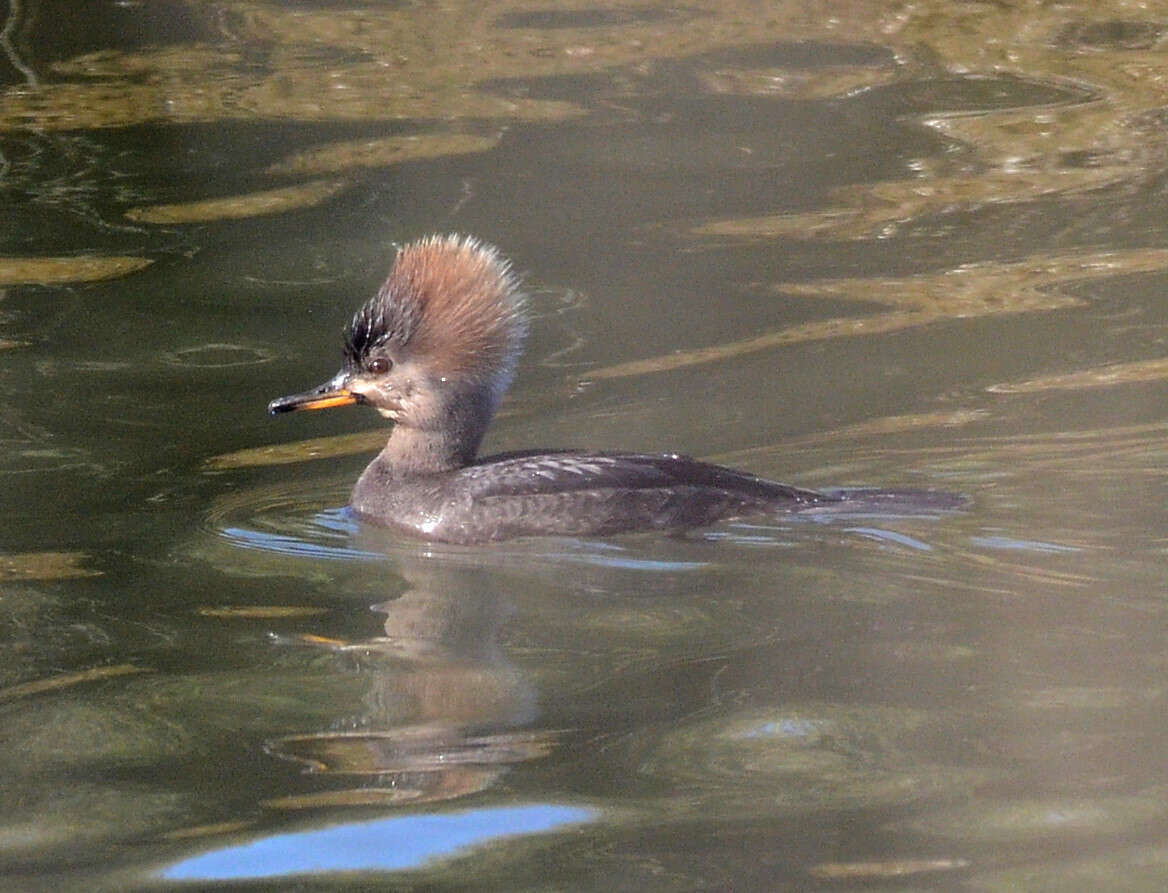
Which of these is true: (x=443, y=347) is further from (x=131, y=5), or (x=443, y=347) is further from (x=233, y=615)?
(x=131, y=5)

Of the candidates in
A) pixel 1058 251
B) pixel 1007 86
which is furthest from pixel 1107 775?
pixel 1007 86

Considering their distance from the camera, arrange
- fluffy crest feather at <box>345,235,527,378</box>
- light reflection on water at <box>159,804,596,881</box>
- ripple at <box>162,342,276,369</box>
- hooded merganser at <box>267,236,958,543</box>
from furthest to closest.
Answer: ripple at <box>162,342,276,369</box> < fluffy crest feather at <box>345,235,527,378</box> < hooded merganser at <box>267,236,958,543</box> < light reflection on water at <box>159,804,596,881</box>

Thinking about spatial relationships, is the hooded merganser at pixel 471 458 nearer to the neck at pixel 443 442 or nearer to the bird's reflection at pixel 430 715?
the neck at pixel 443 442

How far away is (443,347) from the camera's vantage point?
25.1ft

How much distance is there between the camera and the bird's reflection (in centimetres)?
455

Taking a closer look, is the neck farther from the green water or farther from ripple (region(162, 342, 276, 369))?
ripple (region(162, 342, 276, 369))

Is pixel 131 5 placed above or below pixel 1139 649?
above

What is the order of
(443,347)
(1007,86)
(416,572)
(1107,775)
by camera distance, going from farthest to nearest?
(1007,86) → (443,347) → (416,572) → (1107,775)

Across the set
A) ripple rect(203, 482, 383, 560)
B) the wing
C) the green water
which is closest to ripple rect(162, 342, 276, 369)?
the green water

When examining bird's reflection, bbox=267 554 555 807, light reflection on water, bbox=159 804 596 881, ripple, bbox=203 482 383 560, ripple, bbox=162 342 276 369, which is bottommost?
ripple, bbox=203 482 383 560

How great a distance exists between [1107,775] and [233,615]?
2.79 metres

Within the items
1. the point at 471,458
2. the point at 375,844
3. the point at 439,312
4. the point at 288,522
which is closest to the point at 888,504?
the point at 471,458

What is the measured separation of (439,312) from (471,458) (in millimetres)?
572

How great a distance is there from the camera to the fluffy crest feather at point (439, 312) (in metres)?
7.63
